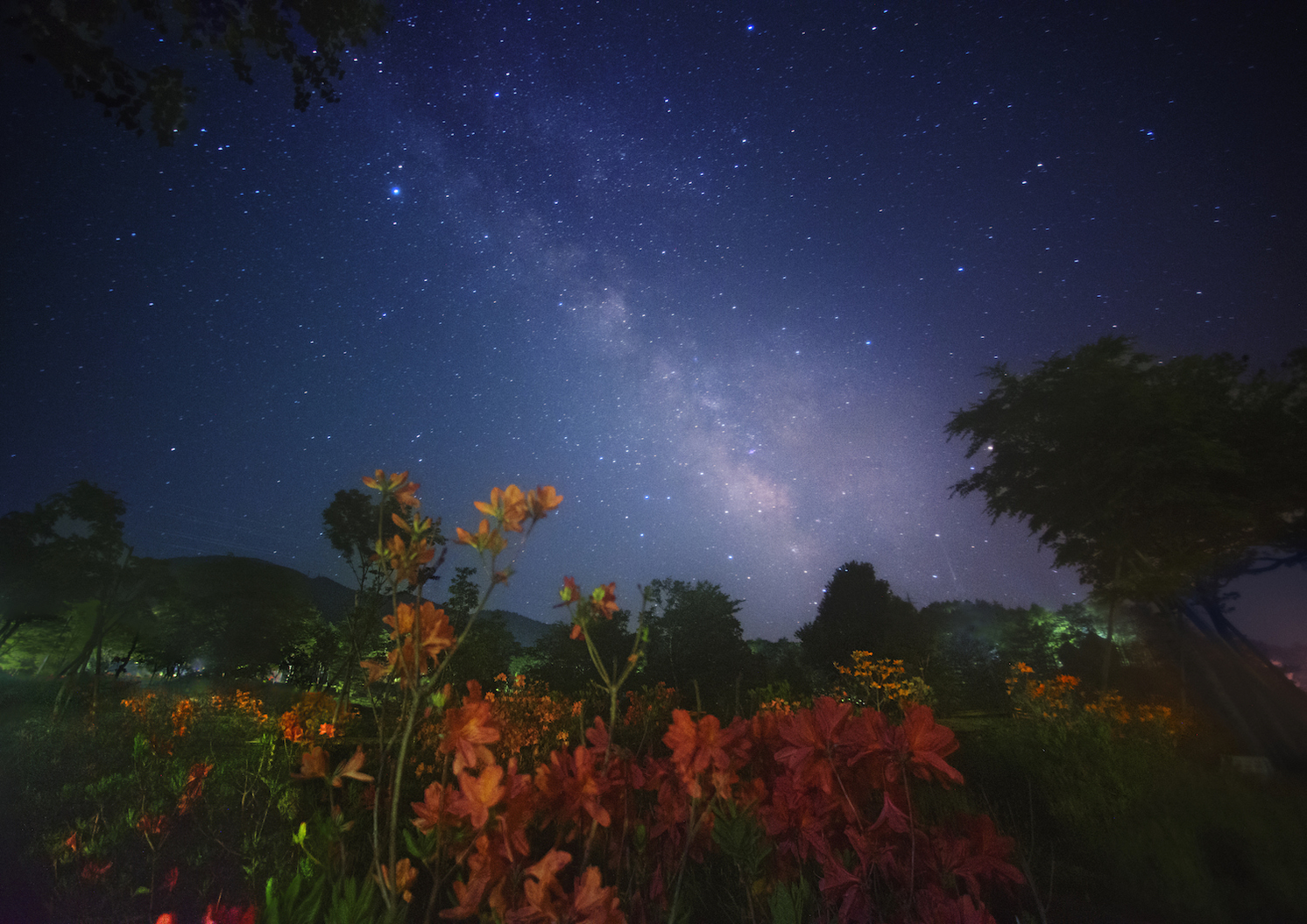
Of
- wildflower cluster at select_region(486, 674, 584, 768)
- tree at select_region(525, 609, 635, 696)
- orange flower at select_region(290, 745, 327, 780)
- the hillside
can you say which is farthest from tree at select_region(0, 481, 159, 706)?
orange flower at select_region(290, 745, 327, 780)

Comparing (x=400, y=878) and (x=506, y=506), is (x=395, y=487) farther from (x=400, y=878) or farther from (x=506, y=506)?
(x=400, y=878)

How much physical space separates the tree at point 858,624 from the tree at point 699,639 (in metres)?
3.40

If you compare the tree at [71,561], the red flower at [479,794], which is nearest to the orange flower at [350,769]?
the red flower at [479,794]

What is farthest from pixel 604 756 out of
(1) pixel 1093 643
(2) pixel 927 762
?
(1) pixel 1093 643

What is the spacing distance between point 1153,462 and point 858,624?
43.1ft

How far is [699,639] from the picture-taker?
20.8 metres

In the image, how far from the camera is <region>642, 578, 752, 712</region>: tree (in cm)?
1919

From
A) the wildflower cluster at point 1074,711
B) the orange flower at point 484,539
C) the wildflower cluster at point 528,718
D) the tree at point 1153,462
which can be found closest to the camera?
the orange flower at point 484,539

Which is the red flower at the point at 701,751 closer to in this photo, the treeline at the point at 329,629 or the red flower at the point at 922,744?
the red flower at the point at 922,744

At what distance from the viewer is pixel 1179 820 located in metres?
3.95

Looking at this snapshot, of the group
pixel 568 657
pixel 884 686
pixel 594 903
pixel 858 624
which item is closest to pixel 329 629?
pixel 568 657

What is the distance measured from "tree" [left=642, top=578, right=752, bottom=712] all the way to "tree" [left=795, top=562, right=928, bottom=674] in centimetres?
340

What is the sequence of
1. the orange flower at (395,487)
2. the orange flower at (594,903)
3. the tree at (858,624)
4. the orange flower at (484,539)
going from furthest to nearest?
the tree at (858,624)
the orange flower at (395,487)
the orange flower at (484,539)
the orange flower at (594,903)

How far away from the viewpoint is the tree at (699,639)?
755 inches
